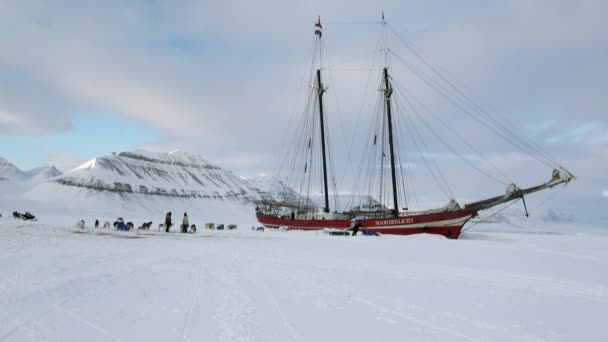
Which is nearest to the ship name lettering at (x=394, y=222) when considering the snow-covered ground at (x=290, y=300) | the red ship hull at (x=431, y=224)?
the red ship hull at (x=431, y=224)

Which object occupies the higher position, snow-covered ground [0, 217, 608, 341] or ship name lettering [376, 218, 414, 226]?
ship name lettering [376, 218, 414, 226]

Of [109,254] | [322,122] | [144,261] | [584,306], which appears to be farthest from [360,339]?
[322,122]

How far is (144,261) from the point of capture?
11.0 metres

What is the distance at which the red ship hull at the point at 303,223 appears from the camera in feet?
114

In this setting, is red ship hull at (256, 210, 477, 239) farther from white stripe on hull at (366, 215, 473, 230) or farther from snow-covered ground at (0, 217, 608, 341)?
snow-covered ground at (0, 217, 608, 341)

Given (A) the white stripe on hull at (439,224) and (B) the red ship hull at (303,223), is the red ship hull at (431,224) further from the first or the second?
(B) the red ship hull at (303,223)

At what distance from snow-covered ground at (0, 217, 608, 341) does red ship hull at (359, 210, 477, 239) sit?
1632 cm

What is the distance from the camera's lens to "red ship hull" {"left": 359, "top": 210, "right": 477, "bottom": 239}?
27.5 m

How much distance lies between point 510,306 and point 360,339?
387 centimetres

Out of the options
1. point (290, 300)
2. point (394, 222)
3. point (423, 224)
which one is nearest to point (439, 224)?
point (423, 224)

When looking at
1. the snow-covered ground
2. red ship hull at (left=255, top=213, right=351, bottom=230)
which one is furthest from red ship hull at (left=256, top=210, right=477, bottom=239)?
the snow-covered ground

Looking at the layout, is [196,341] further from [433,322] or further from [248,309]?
[433,322]

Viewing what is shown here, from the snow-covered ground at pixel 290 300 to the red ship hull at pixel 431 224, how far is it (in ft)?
53.5

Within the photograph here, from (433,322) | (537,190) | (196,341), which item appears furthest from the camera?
(537,190)
